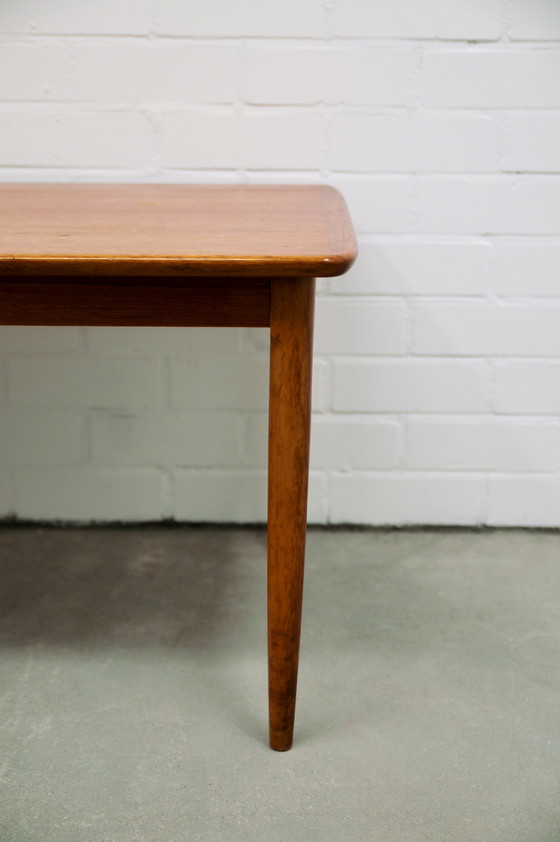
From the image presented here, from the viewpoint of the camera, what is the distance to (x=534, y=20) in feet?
4.65

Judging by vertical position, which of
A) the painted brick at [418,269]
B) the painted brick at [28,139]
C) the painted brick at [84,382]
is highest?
the painted brick at [28,139]

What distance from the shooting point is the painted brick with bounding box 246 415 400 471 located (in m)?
1.60

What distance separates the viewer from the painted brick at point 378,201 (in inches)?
58.2

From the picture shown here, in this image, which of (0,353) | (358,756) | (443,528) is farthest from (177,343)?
(358,756)

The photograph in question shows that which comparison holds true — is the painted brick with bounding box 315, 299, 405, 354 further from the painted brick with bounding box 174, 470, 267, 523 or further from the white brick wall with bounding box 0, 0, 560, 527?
the painted brick with bounding box 174, 470, 267, 523

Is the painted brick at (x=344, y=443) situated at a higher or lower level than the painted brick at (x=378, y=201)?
lower

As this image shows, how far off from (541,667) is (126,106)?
103cm

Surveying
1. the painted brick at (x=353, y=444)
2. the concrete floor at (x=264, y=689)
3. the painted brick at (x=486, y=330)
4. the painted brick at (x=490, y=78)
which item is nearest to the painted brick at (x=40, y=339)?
the concrete floor at (x=264, y=689)

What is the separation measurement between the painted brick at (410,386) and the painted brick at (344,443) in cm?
3

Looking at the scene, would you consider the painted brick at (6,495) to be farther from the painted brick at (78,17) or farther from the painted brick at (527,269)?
the painted brick at (527,269)

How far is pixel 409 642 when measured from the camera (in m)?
1.32

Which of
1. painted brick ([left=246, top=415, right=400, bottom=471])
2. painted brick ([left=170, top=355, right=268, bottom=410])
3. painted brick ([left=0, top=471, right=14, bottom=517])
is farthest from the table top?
painted brick ([left=0, top=471, right=14, bottom=517])

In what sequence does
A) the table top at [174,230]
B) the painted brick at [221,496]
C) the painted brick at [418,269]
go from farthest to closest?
1. the painted brick at [221,496]
2. the painted brick at [418,269]
3. the table top at [174,230]

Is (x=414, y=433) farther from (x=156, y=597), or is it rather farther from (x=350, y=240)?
(x=350, y=240)
